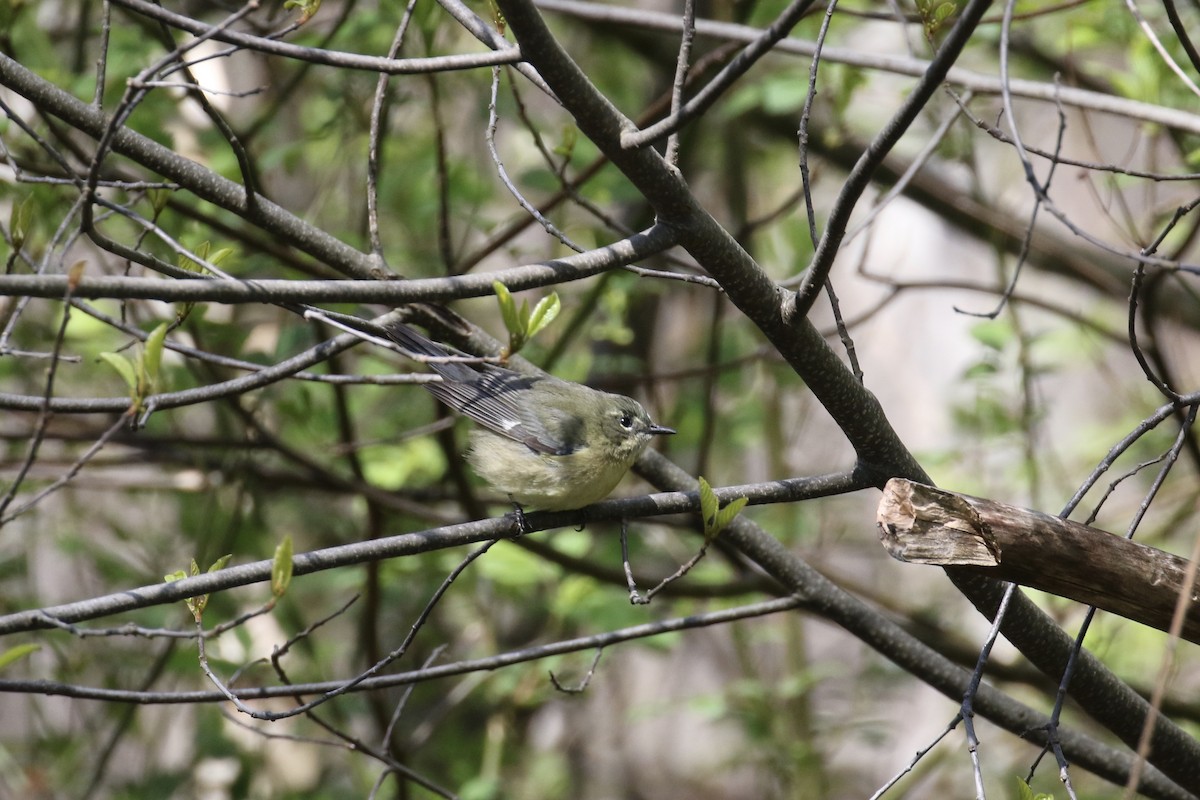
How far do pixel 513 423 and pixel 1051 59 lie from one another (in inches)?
152

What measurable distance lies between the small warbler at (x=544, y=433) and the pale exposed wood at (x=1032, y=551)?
1091 mm

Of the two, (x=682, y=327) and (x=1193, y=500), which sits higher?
(x=682, y=327)

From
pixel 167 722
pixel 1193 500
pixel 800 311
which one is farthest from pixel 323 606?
pixel 800 311

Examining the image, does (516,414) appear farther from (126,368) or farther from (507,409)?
(126,368)

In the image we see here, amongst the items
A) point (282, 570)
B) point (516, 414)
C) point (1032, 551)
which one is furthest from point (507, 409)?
point (1032, 551)

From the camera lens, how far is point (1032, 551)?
2205mm

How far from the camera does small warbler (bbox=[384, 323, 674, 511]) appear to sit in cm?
329

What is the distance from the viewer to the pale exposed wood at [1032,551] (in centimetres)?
215

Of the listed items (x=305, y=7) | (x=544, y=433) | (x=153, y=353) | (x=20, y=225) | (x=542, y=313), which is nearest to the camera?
(x=153, y=353)

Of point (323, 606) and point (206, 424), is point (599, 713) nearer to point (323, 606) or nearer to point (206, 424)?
point (323, 606)

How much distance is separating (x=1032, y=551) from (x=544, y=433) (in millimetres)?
1749

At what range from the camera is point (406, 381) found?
5.83 feet

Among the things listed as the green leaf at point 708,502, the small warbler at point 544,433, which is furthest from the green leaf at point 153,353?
the small warbler at point 544,433

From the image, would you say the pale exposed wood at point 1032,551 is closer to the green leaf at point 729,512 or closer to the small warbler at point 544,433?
the green leaf at point 729,512
